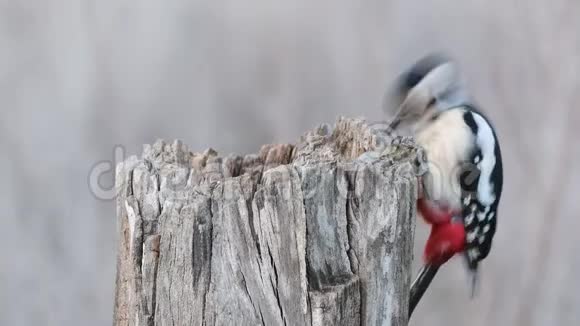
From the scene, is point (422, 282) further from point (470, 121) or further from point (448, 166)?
point (470, 121)

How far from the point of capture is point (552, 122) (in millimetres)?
2418

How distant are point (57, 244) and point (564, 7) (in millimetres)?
1657

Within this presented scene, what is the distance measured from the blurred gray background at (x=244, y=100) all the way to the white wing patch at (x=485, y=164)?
1.60 ft

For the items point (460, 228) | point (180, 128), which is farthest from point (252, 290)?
point (180, 128)

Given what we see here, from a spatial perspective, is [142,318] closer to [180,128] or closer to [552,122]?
[180,128]

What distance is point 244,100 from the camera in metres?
2.50

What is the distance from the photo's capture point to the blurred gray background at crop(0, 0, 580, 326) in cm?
242

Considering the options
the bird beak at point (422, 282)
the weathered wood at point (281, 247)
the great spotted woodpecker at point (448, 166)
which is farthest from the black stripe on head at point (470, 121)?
the weathered wood at point (281, 247)

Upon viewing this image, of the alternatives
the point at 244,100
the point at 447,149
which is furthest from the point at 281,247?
the point at 244,100

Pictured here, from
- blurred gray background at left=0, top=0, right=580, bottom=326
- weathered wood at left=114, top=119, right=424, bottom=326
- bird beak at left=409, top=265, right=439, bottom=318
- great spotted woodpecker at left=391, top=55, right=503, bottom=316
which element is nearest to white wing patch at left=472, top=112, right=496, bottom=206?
great spotted woodpecker at left=391, top=55, right=503, bottom=316

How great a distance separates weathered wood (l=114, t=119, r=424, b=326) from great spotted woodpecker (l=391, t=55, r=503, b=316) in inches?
19.2

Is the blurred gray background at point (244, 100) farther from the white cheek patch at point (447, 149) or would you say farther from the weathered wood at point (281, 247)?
the weathered wood at point (281, 247)

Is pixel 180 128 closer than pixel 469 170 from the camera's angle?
No

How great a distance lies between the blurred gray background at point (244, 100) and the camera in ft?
7.95
